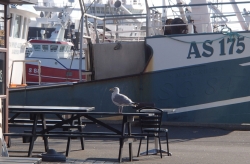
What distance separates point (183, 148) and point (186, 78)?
12.9 ft

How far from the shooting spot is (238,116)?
14.5 m

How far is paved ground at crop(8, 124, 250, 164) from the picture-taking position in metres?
9.20

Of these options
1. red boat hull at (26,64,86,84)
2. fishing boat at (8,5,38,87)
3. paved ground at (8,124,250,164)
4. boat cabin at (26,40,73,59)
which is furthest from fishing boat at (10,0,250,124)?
boat cabin at (26,40,73,59)

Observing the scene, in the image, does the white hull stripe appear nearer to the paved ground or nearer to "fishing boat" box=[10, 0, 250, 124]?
"fishing boat" box=[10, 0, 250, 124]

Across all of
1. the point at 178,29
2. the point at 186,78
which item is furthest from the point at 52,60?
the point at 186,78

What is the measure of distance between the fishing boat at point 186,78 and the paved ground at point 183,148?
0.91m

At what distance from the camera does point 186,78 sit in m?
14.6

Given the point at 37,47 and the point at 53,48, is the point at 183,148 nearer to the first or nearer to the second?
the point at 37,47

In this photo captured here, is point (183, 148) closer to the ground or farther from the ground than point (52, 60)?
closer to the ground

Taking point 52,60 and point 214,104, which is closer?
point 214,104

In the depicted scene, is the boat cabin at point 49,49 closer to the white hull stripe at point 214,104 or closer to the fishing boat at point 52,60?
the fishing boat at point 52,60

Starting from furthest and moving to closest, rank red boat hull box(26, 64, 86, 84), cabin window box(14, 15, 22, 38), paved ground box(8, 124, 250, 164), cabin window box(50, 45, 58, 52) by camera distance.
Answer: cabin window box(50, 45, 58, 52) < red boat hull box(26, 64, 86, 84) < cabin window box(14, 15, 22, 38) < paved ground box(8, 124, 250, 164)

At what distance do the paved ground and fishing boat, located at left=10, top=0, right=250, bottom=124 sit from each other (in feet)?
3.00

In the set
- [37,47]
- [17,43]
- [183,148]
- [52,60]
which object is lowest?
[183,148]
